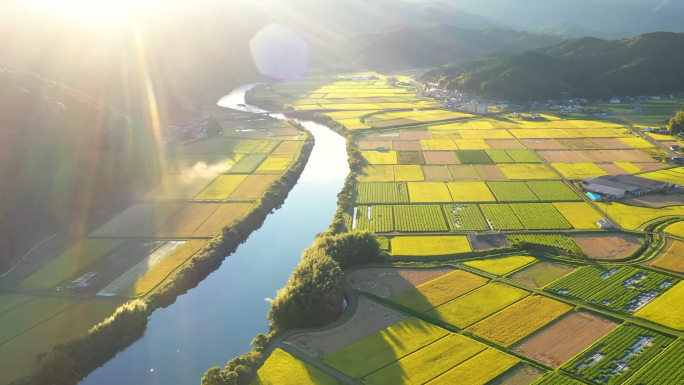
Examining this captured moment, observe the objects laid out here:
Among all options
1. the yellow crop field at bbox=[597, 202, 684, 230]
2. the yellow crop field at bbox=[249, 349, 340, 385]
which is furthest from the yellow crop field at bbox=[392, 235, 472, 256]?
the yellow crop field at bbox=[597, 202, 684, 230]

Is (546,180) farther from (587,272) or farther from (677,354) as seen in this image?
(677,354)

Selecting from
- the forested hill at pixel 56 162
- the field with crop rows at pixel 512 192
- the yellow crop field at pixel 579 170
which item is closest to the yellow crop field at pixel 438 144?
the yellow crop field at pixel 579 170

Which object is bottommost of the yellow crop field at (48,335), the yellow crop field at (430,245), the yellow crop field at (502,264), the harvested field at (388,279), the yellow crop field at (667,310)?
the yellow crop field at (48,335)

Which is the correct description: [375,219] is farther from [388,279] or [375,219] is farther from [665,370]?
[665,370]

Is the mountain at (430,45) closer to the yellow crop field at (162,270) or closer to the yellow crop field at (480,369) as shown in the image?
the yellow crop field at (162,270)

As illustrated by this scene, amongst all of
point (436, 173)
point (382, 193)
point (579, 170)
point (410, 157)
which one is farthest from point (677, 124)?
point (382, 193)

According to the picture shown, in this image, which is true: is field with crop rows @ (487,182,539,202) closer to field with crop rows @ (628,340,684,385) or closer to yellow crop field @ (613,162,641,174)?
yellow crop field @ (613,162,641,174)
